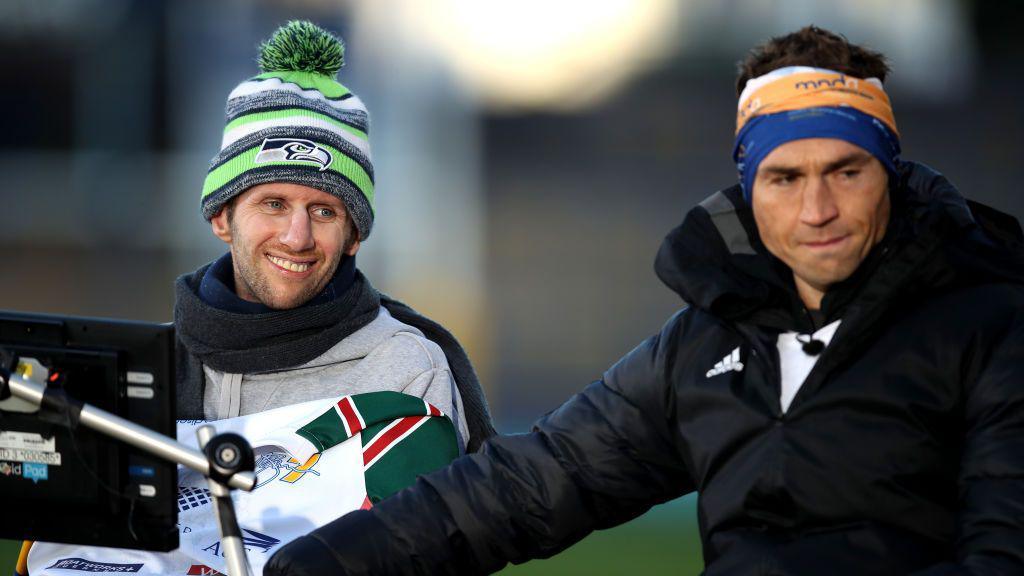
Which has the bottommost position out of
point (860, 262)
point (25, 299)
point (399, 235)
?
point (25, 299)

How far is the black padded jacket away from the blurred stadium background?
6.79m

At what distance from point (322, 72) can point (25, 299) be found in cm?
730

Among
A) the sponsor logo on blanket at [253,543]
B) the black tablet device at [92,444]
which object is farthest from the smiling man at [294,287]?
the black tablet device at [92,444]

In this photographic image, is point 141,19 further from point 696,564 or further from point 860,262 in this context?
point 860,262

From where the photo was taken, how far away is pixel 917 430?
7.73ft

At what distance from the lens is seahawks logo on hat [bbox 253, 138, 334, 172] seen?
11.1ft

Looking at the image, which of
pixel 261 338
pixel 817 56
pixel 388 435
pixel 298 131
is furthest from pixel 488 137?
pixel 817 56

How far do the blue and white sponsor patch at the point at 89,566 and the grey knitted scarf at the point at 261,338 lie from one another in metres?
0.54

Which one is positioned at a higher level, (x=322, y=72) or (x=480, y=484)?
(x=322, y=72)

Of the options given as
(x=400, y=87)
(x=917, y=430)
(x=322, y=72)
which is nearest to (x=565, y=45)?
(x=400, y=87)

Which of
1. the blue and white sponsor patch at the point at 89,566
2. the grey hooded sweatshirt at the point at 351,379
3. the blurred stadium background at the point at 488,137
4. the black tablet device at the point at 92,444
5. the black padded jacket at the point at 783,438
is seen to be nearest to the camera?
the black padded jacket at the point at 783,438

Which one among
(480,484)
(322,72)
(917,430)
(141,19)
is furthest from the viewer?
(141,19)

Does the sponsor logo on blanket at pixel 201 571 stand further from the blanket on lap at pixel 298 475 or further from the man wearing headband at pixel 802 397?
the man wearing headband at pixel 802 397

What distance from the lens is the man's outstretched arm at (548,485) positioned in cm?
262
